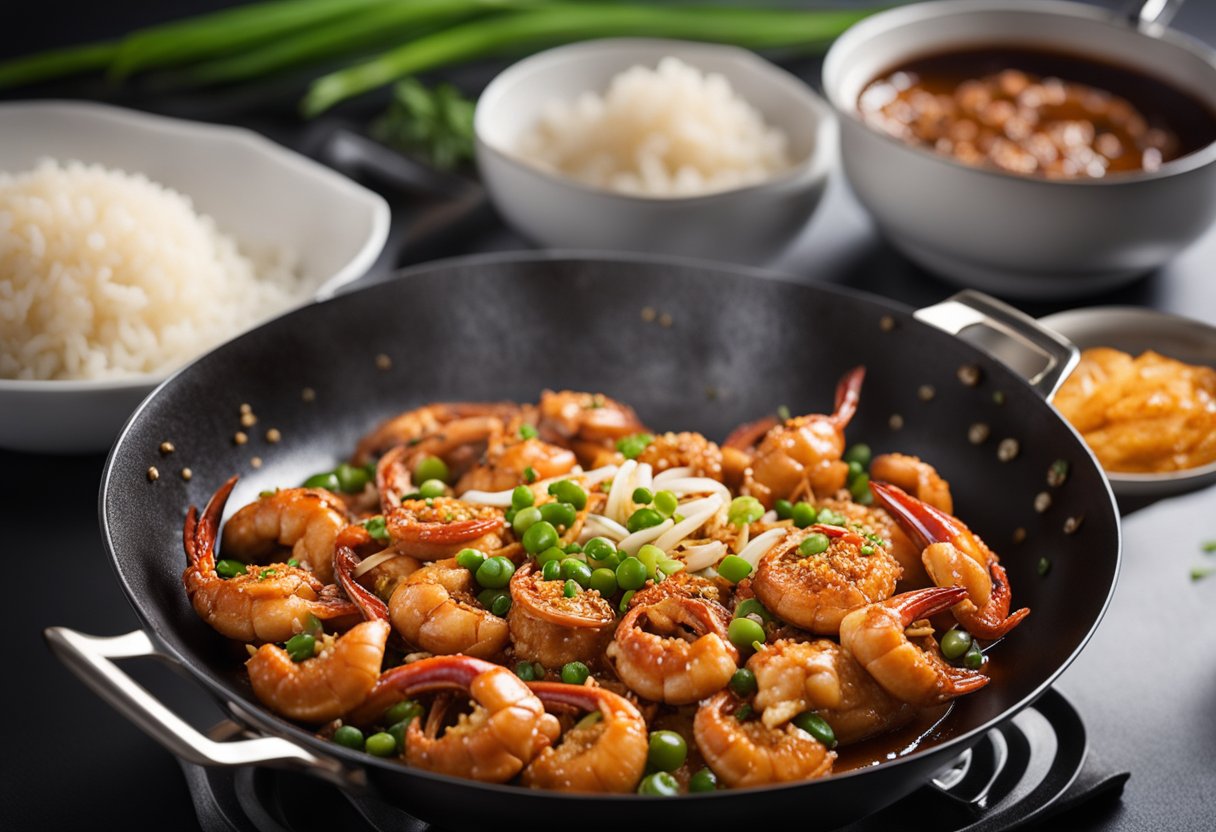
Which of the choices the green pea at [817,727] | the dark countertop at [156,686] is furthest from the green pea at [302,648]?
the green pea at [817,727]

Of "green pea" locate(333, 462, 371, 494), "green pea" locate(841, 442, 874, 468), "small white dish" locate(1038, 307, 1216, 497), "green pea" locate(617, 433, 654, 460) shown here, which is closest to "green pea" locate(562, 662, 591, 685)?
"green pea" locate(617, 433, 654, 460)

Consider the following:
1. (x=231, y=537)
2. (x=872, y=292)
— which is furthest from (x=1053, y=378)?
(x=231, y=537)

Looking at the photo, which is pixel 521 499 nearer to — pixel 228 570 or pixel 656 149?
pixel 228 570

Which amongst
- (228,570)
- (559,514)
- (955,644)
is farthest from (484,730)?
(955,644)

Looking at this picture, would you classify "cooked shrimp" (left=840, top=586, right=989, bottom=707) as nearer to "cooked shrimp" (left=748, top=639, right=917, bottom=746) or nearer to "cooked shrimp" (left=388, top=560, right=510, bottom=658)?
"cooked shrimp" (left=748, top=639, right=917, bottom=746)

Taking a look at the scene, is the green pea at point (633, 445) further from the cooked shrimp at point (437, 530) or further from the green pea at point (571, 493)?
the cooked shrimp at point (437, 530)

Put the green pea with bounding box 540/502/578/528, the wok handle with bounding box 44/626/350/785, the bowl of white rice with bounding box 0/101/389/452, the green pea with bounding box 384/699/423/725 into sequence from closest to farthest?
the wok handle with bounding box 44/626/350/785, the green pea with bounding box 384/699/423/725, the green pea with bounding box 540/502/578/528, the bowl of white rice with bounding box 0/101/389/452
